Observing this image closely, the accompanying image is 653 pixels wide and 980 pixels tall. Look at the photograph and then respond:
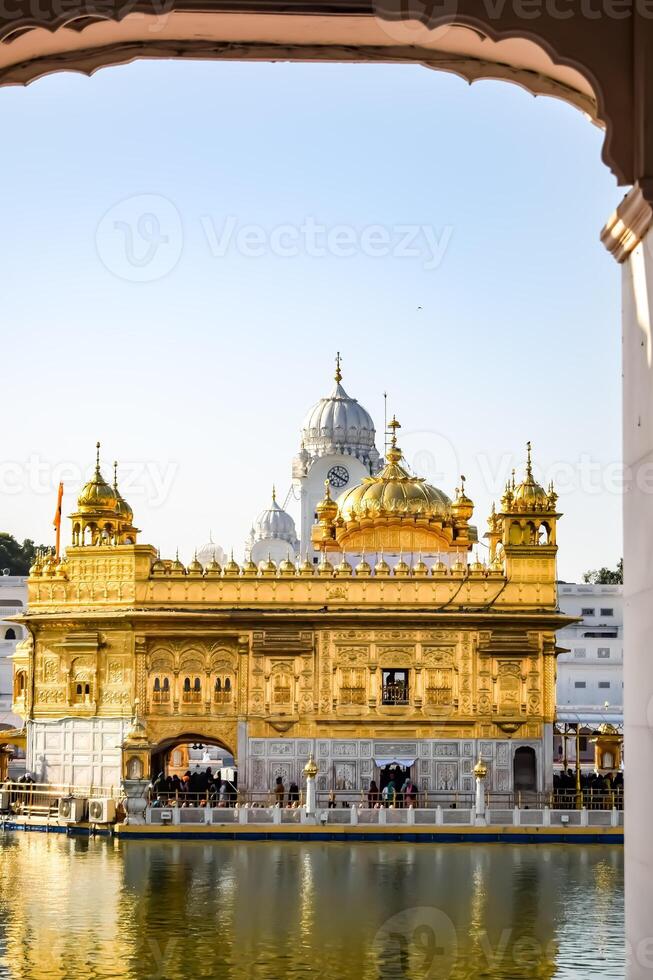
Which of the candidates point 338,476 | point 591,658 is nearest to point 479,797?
point 338,476

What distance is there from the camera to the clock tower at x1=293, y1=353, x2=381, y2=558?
6025cm

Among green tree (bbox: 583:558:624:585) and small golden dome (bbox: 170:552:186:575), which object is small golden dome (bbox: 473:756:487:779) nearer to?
small golden dome (bbox: 170:552:186:575)

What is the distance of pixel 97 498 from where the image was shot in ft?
117

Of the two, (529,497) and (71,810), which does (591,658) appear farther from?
(71,810)

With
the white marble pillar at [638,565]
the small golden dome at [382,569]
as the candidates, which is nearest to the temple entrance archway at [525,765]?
the small golden dome at [382,569]

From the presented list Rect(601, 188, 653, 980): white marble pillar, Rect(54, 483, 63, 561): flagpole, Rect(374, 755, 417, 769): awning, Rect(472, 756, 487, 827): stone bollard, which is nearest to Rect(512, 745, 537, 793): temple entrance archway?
Rect(472, 756, 487, 827): stone bollard

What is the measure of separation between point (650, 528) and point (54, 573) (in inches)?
1090

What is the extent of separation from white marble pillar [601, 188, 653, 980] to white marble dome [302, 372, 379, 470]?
5339 cm

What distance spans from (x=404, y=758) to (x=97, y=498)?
→ 8604 millimetres

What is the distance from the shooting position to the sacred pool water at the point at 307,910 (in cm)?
1872

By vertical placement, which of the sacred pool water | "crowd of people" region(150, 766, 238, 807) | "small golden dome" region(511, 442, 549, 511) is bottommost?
the sacred pool water

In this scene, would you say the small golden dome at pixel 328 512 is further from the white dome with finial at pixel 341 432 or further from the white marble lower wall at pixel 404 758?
the white dome with finial at pixel 341 432

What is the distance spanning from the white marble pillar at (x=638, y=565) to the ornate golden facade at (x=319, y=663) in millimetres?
24899

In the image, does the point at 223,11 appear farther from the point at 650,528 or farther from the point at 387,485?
the point at 387,485
